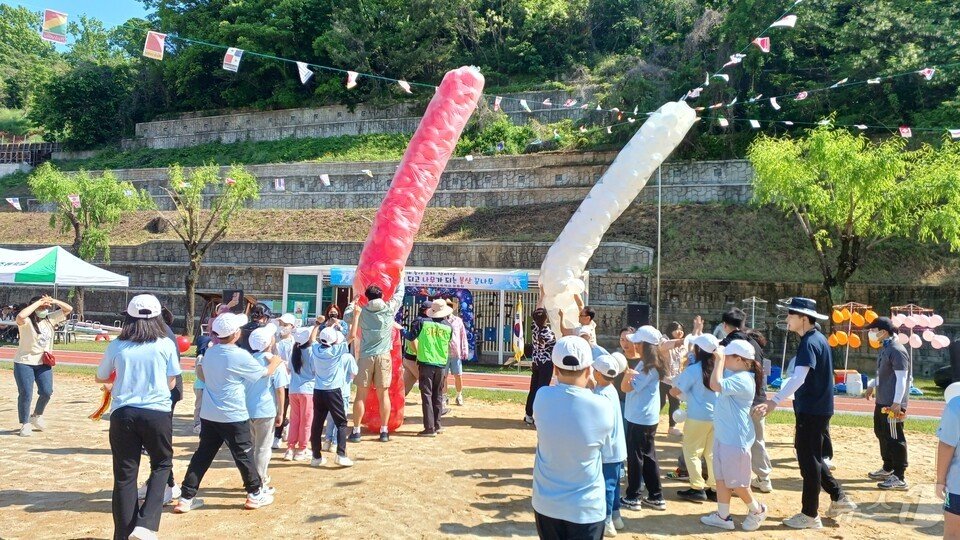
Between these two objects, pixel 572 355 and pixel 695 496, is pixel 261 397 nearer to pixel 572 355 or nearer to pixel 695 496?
pixel 572 355

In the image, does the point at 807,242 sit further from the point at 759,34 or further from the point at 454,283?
the point at 454,283

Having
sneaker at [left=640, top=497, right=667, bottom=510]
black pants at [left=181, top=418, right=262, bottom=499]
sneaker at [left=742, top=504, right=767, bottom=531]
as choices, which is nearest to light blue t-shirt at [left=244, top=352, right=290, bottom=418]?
black pants at [left=181, top=418, right=262, bottom=499]

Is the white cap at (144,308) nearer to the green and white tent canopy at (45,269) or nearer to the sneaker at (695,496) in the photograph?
the sneaker at (695,496)

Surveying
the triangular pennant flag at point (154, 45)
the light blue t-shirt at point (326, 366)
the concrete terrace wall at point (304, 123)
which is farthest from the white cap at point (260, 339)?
the concrete terrace wall at point (304, 123)

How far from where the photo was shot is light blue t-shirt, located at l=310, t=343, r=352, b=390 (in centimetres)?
759

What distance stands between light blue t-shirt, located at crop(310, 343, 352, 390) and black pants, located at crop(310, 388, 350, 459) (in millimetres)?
76

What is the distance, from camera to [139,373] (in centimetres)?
509

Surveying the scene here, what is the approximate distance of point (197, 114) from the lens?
44.3 meters

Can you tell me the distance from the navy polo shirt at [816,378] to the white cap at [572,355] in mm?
2972

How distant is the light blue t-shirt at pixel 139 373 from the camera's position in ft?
16.6

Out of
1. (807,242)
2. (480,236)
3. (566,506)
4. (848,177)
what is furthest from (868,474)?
(480,236)

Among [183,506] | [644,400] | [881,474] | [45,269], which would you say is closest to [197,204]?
[45,269]

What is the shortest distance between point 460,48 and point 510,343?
991 inches

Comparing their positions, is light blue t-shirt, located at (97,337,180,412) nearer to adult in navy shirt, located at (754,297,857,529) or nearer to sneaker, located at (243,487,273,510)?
sneaker, located at (243,487,273,510)
